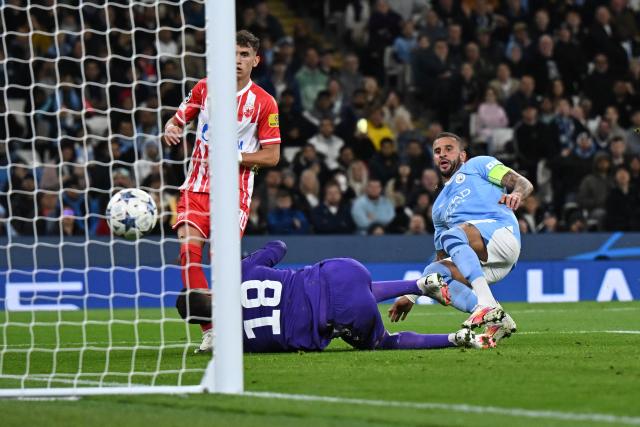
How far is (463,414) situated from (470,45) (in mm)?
15181

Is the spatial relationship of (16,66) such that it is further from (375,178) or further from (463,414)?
(463,414)

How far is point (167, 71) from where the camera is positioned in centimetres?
1655

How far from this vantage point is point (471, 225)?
927 centimetres

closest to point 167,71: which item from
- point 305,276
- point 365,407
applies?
point 305,276

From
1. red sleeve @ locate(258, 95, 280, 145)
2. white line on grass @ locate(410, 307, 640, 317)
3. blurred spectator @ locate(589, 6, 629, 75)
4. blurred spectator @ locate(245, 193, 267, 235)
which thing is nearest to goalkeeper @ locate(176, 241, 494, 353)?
red sleeve @ locate(258, 95, 280, 145)

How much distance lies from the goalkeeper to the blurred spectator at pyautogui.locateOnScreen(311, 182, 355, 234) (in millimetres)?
8711

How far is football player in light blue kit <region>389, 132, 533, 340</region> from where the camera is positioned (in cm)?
880

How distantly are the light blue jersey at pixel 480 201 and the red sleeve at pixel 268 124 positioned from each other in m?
1.46

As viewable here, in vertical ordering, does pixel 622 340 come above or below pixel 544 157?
below

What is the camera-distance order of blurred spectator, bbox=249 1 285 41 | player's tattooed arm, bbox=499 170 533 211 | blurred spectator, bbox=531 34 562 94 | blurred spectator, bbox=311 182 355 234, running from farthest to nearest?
blurred spectator, bbox=531 34 562 94, blurred spectator, bbox=249 1 285 41, blurred spectator, bbox=311 182 355 234, player's tattooed arm, bbox=499 170 533 211

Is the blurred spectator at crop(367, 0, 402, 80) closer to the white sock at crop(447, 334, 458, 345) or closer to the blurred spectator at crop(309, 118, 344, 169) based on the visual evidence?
the blurred spectator at crop(309, 118, 344, 169)

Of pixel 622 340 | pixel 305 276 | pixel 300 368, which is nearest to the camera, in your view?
pixel 300 368

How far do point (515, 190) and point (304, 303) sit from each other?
6.14ft

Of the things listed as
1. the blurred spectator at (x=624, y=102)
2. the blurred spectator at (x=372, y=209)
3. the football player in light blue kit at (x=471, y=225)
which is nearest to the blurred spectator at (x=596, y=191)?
the blurred spectator at (x=624, y=102)
